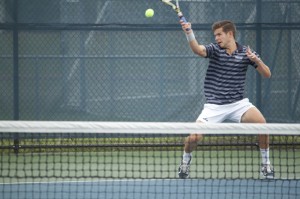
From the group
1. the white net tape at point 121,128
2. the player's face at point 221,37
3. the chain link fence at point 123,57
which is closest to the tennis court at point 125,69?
the chain link fence at point 123,57

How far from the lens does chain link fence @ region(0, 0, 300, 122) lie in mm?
7410

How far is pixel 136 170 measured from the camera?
20.8 ft

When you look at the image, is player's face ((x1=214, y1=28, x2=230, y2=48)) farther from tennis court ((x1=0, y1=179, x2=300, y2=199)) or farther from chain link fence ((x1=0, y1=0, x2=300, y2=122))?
chain link fence ((x1=0, y1=0, x2=300, y2=122))

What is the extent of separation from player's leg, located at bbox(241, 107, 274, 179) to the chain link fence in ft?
5.18

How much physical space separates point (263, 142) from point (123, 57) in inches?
83.8

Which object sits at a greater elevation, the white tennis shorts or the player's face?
the player's face

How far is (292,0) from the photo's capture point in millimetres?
7707

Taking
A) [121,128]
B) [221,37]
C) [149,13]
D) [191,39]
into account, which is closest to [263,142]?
[221,37]

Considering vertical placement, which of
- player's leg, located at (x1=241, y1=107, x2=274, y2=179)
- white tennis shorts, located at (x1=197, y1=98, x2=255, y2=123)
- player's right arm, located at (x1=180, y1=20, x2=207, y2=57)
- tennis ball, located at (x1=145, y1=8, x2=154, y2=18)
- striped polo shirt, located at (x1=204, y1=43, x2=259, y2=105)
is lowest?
player's leg, located at (x1=241, y1=107, x2=274, y2=179)

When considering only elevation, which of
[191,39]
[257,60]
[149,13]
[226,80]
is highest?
[149,13]

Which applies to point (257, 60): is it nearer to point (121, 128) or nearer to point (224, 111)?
point (224, 111)

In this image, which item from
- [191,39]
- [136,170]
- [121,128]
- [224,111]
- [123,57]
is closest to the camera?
[121,128]

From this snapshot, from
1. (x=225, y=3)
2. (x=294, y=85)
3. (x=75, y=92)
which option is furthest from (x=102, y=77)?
(x=294, y=85)

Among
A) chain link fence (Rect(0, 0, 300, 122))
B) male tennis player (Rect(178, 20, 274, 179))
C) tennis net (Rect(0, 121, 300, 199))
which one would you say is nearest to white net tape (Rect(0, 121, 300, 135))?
tennis net (Rect(0, 121, 300, 199))
